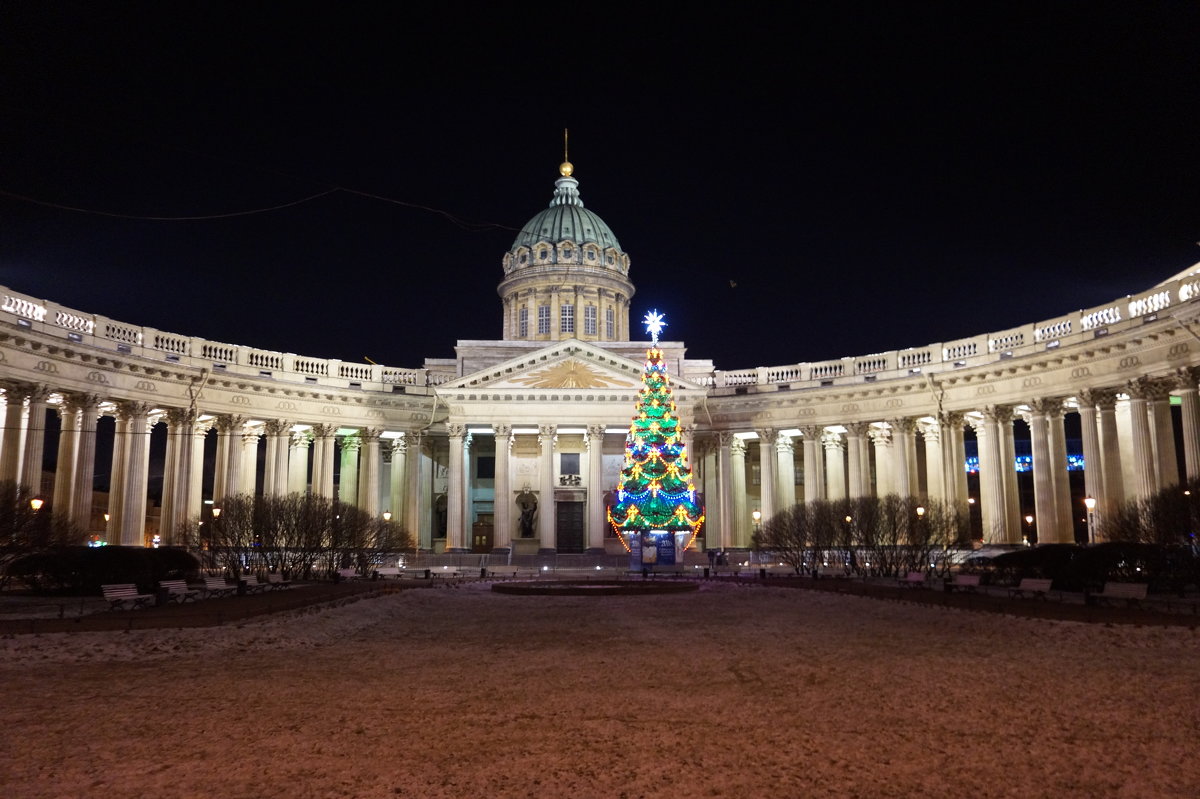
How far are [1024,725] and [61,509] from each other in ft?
127

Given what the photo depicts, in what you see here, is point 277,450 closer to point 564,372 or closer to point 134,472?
point 134,472

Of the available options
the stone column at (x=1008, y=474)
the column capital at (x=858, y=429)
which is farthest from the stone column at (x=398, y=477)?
the stone column at (x=1008, y=474)

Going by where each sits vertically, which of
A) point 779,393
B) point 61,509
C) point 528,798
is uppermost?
point 779,393

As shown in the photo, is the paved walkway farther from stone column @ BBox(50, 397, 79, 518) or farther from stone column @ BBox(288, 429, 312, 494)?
stone column @ BBox(288, 429, 312, 494)

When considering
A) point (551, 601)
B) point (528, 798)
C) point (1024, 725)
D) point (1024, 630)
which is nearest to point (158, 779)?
point (528, 798)

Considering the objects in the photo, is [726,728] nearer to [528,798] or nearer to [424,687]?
[528,798]

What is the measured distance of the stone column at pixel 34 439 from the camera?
39062 millimetres

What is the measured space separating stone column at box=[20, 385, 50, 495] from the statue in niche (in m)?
29.1

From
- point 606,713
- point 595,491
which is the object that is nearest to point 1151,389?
point 595,491

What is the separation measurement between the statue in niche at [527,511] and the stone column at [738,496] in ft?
42.0

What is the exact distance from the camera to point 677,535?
46500 millimetres

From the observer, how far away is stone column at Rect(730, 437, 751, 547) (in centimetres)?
6066

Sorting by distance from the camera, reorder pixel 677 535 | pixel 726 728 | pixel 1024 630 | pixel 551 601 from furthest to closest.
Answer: pixel 677 535 < pixel 551 601 < pixel 1024 630 < pixel 726 728

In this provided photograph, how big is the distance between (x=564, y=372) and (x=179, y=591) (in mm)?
33406
